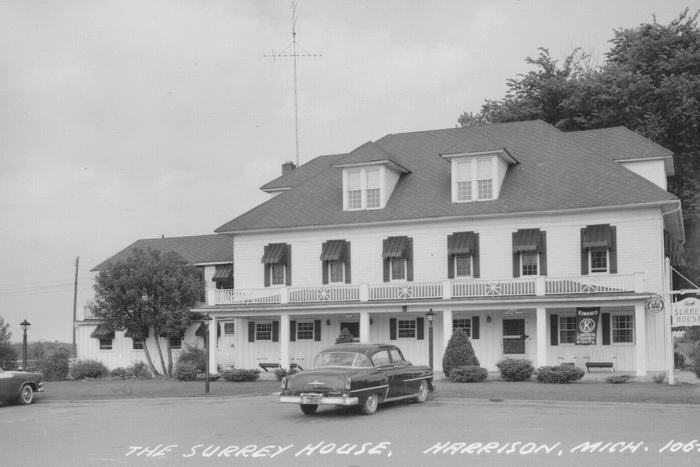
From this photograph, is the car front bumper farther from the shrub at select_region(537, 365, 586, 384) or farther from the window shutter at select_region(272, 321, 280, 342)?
the window shutter at select_region(272, 321, 280, 342)

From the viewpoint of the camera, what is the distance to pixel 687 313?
100 ft

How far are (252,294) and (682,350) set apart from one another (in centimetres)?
2577

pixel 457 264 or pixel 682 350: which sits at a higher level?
pixel 457 264

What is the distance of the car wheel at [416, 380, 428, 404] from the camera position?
2588 cm

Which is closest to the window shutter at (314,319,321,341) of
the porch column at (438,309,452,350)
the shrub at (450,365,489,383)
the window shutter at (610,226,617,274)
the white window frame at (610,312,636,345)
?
the porch column at (438,309,452,350)

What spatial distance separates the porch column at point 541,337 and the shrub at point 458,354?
8.13 feet

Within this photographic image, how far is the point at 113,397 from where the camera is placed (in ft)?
104

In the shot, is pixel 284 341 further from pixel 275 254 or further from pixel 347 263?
pixel 347 263

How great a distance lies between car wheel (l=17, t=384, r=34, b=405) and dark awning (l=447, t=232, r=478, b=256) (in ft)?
57.5

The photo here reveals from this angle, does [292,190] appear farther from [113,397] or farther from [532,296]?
[113,397]

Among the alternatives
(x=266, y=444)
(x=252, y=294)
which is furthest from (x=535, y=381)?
(x=266, y=444)

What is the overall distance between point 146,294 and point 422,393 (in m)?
22.3

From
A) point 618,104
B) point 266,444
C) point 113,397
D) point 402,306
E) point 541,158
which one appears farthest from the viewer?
point 618,104

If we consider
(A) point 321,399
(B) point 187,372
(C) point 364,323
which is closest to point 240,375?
(B) point 187,372
